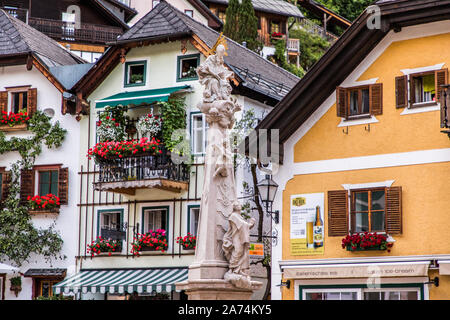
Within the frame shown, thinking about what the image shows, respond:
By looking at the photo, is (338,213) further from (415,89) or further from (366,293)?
(415,89)

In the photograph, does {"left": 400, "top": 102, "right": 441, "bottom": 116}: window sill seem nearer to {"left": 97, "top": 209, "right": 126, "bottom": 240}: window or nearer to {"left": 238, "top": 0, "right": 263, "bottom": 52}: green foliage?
{"left": 97, "top": 209, "right": 126, "bottom": 240}: window

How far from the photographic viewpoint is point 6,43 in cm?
3234

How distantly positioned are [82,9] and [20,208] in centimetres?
2167

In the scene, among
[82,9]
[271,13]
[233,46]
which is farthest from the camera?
[271,13]

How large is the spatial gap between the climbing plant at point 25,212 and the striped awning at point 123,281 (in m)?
1.54

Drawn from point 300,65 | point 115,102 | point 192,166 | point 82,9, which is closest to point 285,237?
point 192,166

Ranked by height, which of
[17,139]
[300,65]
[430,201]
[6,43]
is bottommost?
[430,201]

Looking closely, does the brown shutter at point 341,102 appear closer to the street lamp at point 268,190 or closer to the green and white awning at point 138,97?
the street lamp at point 268,190

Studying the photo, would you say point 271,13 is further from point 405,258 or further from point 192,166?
point 405,258

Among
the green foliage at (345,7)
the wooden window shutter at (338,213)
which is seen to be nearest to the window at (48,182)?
the wooden window shutter at (338,213)

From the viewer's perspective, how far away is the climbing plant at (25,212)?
2961cm

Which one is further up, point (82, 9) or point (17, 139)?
point (82, 9)

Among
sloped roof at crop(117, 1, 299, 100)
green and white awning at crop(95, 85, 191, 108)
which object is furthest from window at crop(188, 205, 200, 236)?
sloped roof at crop(117, 1, 299, 100)

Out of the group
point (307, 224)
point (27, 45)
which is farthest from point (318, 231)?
point (27, 45)
